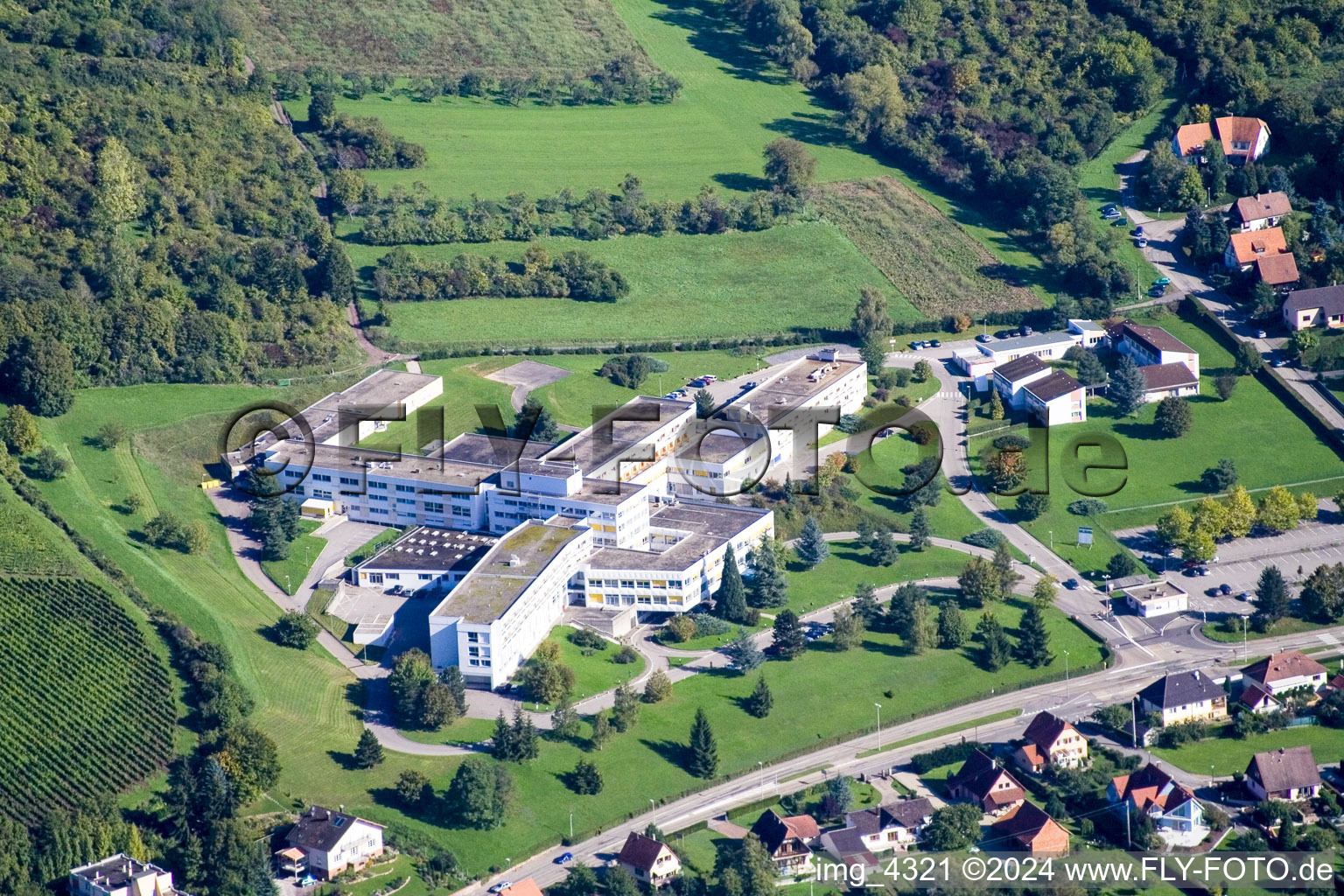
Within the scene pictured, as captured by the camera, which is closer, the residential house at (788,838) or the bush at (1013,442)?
the residential house at (788,838)

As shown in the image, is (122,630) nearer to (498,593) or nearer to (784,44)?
(498,593)

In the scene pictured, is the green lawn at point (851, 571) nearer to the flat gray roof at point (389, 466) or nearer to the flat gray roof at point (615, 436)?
the flat gray roof at point (615, 436)

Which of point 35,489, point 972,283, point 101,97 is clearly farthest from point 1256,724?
point 101,97

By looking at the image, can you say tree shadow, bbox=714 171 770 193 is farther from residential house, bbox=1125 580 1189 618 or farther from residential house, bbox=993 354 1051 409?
residential house, bbox=1125 580 1189 618

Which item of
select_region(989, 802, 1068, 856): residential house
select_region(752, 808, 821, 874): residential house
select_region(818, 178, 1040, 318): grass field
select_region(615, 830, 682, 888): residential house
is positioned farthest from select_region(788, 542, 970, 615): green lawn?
select_region(818, 178, 1040, 318): grass field

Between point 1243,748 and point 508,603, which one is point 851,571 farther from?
point 1243,748

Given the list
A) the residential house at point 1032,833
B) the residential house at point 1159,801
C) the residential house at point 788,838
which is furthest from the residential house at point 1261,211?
the residential house at point 788,838
